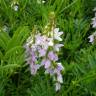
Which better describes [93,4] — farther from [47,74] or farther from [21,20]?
[47,74]

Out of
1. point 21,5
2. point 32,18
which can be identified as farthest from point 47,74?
point 21,5

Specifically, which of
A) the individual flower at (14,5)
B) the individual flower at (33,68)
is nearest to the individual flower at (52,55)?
the individual flower at (33,68)

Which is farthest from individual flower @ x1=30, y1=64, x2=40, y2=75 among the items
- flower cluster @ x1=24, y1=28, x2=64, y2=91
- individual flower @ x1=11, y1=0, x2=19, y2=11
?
individual flower @ x1=11, y1=0, x2=19, y2=11

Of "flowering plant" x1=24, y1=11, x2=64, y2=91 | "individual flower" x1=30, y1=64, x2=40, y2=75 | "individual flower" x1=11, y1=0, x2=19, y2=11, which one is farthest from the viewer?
"individual flower" x1=11, y1=0, x2=19, y2=11

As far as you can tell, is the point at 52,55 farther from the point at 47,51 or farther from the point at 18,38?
the point at 18,38

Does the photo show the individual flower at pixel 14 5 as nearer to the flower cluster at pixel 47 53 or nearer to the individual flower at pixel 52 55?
the flower cluster at pixel 47 53

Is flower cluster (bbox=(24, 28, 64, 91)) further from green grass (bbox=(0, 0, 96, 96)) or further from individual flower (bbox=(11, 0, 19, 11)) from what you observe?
individual flower (bbox=(11, 0, 19, 11))
